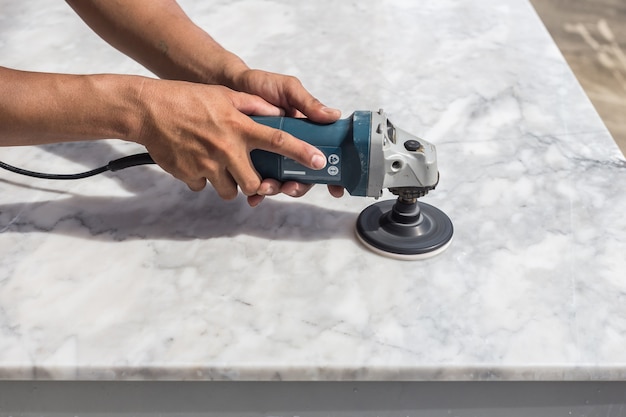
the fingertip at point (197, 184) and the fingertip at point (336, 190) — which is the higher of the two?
the fingertip at point (197, 184)

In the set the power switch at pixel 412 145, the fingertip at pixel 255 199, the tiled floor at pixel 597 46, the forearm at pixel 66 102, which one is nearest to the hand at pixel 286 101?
the fingertip at pixel 255 199

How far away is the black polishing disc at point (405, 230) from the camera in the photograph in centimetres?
120

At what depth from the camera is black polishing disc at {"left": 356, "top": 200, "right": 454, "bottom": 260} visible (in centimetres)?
120

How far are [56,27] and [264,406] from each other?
1.32 m

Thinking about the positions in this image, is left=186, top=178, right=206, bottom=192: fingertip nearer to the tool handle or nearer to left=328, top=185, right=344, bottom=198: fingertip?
the tool handle

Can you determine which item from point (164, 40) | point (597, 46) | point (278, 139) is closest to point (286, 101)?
point (278, 139)

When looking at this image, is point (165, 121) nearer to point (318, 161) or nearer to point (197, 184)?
point (197, 184)

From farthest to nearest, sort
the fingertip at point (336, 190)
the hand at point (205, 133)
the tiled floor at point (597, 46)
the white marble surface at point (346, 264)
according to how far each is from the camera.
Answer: the tiled floor at point (597, 46) → the fingertip at point (336, 190) → the hand at point (205, 133) → the white marble surface at point (346, 264)

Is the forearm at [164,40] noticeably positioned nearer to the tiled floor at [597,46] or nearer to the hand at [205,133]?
the hand at [205,133]

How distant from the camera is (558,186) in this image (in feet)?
4.51

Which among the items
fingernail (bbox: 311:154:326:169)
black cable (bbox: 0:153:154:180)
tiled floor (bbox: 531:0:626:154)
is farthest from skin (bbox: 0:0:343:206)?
tiled floor (bbox: 531:0:626:154)

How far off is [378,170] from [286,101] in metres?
0.25

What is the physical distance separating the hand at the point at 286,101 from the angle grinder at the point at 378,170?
0.02 metres

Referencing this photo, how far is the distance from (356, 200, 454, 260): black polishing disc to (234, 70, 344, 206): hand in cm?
8
